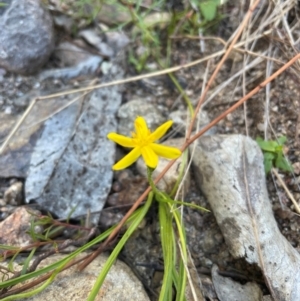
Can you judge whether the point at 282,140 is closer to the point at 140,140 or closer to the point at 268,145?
the point at 268,145

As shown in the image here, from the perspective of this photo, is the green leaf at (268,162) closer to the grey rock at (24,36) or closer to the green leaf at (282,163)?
the green leaf at (282,163)

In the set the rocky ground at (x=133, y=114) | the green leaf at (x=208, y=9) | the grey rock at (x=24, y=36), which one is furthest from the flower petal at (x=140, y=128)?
the green leaf at (x=208, y=9)

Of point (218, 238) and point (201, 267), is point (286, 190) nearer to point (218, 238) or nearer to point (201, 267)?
point (218, 238)

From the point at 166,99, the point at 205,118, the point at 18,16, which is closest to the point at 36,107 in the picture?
the point at 18,16

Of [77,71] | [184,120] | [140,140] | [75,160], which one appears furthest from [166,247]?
[77,71]

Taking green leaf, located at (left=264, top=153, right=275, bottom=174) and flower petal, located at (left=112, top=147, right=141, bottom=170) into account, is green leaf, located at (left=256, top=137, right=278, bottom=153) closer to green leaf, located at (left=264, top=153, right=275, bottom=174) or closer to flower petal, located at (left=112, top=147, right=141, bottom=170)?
green leaf, located at (left=264, top=153, right=275, bottom=174)

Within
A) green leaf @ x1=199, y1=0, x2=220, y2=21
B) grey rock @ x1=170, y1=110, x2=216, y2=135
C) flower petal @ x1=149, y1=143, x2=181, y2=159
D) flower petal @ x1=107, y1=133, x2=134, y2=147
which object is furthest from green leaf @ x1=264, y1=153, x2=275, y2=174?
green leaf @ x1=199, y1=0, x2=220, y2=21
